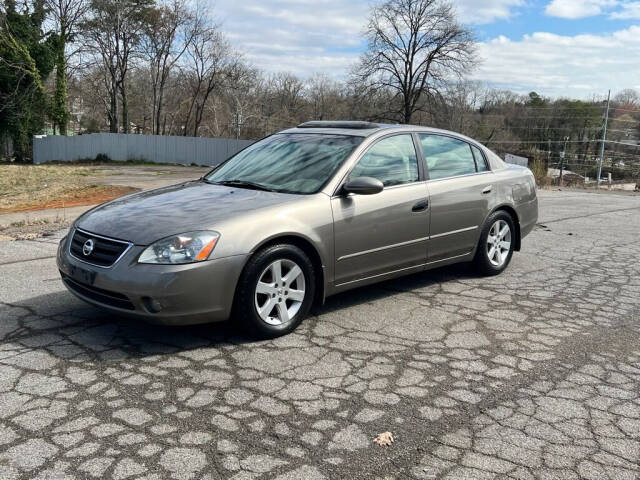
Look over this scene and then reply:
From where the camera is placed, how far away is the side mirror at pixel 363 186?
184 inches

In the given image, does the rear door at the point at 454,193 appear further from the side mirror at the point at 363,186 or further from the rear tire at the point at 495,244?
the side mirror at the point at 363,186

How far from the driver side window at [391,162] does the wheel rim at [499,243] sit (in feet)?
4.51

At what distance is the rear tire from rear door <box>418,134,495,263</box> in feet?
0.64

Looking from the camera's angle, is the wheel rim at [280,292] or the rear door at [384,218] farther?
the rear door at [384,218]

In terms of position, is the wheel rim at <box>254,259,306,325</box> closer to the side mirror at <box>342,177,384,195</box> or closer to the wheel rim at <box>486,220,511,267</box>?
the side mirror at <box>342,177,384,195</box>

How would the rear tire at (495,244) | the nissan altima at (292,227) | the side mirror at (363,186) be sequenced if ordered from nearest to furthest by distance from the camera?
the nissan altima at (292,227)
the side mirror at (363,186)
the rear tire at (495,244)

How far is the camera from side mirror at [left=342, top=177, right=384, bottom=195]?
468cm

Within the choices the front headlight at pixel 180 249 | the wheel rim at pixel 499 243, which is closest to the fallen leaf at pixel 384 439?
the front headlight at pixel 180 249

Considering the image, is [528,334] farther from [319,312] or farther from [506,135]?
[506,135]

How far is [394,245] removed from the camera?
16.8 feet

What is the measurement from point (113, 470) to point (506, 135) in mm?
66368

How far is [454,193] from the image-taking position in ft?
18.8

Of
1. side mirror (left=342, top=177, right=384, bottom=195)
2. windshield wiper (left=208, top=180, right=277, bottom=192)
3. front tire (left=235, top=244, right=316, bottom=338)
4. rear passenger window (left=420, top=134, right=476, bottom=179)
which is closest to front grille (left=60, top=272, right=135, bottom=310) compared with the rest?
front tire (left=235, top=244, right=316, bottom=338)

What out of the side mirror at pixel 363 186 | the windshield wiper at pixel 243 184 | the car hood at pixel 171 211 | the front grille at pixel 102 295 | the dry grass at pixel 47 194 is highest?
the side mirror at pixel 363 186
